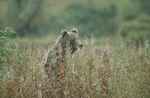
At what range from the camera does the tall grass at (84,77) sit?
684cm

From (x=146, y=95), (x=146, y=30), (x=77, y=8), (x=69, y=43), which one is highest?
(x=77, y=8)

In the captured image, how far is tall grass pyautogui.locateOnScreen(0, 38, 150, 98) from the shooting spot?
269 inches

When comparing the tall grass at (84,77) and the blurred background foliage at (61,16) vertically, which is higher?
the blurred background foliage at (61,16)

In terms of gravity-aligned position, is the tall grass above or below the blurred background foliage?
below

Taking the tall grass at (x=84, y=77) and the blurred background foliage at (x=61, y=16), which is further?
the blurred background foliage at (x=61, y=16)

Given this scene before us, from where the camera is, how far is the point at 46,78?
725 centimetres

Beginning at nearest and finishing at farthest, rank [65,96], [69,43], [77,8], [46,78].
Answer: [65,96] → [46,78] → [69,43] → [77,8]

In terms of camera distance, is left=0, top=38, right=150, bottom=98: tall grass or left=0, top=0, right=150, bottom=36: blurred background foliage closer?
left=0, top=38, right=150, bottom=98: tall grass

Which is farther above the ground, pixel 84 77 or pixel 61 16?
pixel 61 16

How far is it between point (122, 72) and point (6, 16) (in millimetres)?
31117

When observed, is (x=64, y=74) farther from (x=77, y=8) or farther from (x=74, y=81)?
(x=77, y=8)

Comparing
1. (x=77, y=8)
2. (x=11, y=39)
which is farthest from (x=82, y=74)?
(x=77, y=8)

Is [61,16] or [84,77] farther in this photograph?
[61,16]

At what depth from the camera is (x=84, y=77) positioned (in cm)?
709
